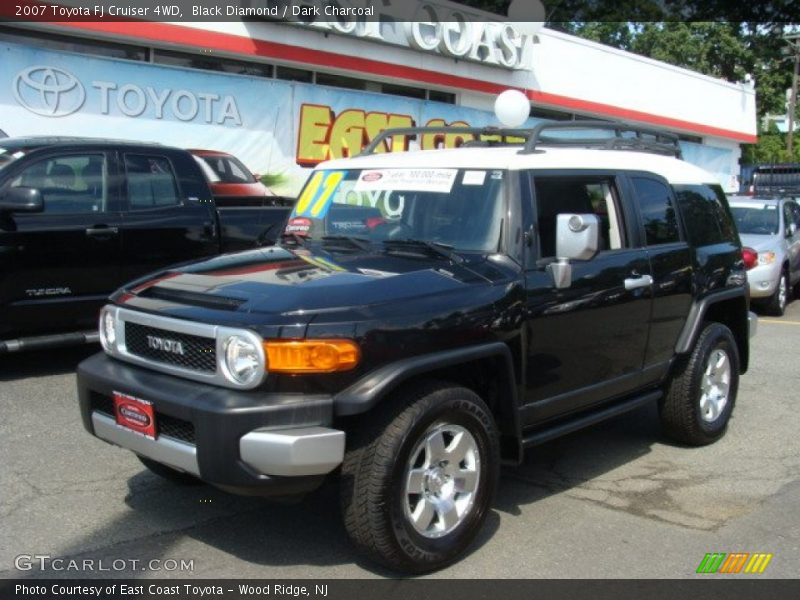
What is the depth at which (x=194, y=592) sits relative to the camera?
12.0 feet

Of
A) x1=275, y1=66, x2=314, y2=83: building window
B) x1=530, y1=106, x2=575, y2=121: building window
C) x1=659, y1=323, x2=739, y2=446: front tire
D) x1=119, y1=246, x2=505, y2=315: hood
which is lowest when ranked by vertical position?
x1=659, y1=323, x2=739, y2=446: front tire

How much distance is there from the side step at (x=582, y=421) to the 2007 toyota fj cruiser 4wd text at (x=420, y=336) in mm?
20

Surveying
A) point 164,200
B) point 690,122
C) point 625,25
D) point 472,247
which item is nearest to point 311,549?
point 472,247

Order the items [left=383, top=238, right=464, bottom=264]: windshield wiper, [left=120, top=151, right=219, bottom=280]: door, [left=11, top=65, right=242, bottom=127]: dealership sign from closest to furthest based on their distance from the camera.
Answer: [left=383, top=238, right=464, bottom=264]: windshield wiper, [left=120, top=151, right=219, bottom=280]: door, [left=11, top=65, right=242, bottom=127]: dealership sign

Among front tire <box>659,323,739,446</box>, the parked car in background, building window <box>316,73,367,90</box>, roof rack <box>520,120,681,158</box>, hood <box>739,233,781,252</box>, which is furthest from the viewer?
the parked car in background

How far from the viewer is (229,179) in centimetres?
1230

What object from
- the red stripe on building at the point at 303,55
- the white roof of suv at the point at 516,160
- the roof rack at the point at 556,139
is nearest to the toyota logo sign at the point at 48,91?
the red stripe on building at the point at 303,55

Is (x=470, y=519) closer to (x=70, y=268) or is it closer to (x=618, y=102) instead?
(x=70, y=268)

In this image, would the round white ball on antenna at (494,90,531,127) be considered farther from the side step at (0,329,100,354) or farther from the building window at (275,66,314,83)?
the building window at (275,66,314,83)

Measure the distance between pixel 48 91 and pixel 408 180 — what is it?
9.15 meters

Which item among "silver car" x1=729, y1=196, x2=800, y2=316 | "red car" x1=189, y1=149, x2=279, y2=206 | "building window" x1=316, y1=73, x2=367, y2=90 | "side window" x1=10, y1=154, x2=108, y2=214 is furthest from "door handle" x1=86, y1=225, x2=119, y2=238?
"building window" x1=316, y1=73, x2=367, y2=90

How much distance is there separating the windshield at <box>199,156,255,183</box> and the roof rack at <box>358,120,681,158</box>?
6.53 m

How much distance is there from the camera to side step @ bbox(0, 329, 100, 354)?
665 cm
